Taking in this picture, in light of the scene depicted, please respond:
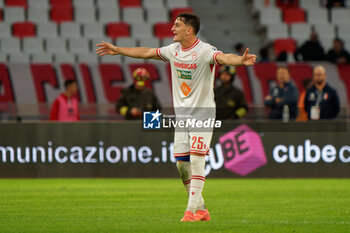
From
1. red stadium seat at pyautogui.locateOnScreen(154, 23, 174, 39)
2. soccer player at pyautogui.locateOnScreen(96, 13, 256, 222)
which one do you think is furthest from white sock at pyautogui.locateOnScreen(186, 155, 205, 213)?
red stadium seat at pyautogui.locateOnScreen(154, 23, 174, 39)

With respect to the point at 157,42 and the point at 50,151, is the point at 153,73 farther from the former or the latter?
the point at 50,151

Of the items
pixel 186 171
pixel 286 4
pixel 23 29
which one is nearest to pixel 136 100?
pixel 186 171

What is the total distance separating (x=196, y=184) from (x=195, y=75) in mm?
1120

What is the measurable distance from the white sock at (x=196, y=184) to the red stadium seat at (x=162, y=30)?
A: 546 inches

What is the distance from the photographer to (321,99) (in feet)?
48.8

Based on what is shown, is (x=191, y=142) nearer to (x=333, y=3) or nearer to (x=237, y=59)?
(x=237, y=59)

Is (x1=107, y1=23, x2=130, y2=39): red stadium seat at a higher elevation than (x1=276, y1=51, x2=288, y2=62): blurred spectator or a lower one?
higher

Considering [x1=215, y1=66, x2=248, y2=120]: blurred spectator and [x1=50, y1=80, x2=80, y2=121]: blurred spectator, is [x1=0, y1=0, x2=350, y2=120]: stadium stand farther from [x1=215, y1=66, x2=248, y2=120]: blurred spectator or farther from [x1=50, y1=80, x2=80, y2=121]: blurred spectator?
[x1=50, y1=80, x2=80, y2=121]: blurred spectator

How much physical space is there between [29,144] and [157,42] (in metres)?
6.92

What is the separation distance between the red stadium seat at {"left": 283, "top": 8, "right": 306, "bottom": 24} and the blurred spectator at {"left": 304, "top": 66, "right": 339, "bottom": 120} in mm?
8670

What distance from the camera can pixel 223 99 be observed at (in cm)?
1502

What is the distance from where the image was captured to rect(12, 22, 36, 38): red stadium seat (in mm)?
21594

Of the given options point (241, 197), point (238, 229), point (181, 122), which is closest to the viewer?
point (238, 229)

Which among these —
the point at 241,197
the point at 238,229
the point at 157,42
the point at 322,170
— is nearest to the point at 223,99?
the point at 322,170
